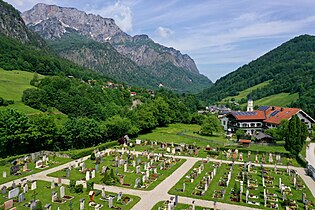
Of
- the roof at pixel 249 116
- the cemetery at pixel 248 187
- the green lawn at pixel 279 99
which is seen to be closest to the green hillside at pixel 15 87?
the cemetery at pixel 248 187

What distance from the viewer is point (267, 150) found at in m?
54.9

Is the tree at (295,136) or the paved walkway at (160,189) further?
the tree at (295,136)

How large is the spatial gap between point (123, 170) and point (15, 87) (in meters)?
63.4

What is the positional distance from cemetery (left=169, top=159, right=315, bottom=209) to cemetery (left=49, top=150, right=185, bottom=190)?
335 centimetres

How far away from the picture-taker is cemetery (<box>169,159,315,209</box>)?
29281 millimetres

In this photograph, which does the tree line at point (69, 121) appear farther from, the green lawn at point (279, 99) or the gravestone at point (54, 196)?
the green lawn at point (279, 99)

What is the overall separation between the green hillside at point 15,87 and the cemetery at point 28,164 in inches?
1129

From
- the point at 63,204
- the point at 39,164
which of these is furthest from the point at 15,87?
the point at 63,204

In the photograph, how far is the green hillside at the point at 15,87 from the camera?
73250 mm

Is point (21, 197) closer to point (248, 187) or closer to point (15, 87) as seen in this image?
point (248, 187)

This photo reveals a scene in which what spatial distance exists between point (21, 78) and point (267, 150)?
83.4 m

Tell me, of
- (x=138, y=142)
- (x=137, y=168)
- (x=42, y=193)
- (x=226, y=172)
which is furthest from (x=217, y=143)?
(x=42, y=193)

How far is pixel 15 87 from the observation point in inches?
3516

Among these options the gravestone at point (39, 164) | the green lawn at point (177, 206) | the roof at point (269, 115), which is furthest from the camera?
the roof at point (269, 115)
